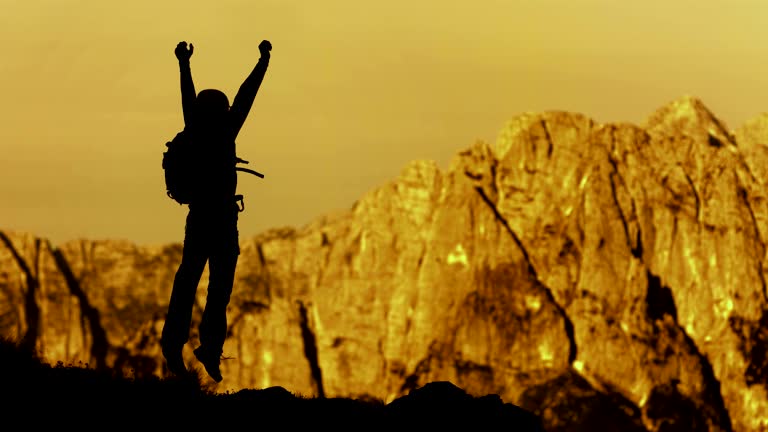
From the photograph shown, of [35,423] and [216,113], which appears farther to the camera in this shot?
[216,113]

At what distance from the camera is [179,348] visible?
73.4 ft

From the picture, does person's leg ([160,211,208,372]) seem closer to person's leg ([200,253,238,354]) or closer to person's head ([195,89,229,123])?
person's leg ([200,253,238,354])

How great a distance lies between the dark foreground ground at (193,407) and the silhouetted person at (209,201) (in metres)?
0.93

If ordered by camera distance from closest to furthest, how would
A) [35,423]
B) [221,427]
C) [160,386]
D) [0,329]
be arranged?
[35,423] → [221,427] → [160,386] → [0,329]

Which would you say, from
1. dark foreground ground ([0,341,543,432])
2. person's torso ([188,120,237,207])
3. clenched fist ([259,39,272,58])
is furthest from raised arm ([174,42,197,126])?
dark foreground ground ([0,341,543,432])

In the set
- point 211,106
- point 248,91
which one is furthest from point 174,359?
point 248,91

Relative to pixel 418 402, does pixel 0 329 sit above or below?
above

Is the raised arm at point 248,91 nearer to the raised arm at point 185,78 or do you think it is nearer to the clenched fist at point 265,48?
the clenched fist at point 265,48

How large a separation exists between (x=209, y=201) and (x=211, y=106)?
4.40 ft

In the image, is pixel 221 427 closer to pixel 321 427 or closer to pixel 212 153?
pixel 321 427

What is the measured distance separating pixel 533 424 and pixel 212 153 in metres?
5.92

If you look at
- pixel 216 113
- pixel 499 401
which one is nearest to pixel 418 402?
pixel 499 401

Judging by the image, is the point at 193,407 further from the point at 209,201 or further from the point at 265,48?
the point at 265,48

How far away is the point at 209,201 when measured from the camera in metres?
21.8
